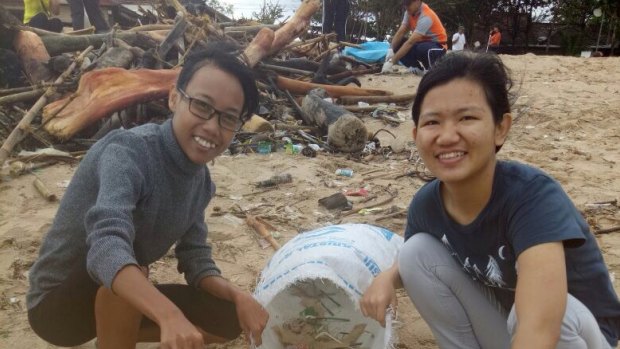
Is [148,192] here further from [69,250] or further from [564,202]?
[564,202]

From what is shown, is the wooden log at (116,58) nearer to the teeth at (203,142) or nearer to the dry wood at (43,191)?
the dry wood at (43,191)

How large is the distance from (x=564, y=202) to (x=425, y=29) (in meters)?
6.62

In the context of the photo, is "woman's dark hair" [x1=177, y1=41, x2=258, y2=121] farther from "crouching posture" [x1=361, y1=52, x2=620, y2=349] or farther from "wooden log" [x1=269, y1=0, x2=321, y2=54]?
"wooden log" [x1=269, y1=0, x2=321, y2=54]

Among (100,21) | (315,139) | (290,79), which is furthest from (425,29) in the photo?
(100,21)

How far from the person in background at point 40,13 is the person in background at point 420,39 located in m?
4.69

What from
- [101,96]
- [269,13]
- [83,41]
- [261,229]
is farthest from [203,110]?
[269,13]

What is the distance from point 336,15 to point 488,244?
29.4 ft

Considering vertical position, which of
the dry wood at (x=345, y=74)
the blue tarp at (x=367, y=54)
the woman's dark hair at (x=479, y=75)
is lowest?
the dry wood at (x=345, y=74)

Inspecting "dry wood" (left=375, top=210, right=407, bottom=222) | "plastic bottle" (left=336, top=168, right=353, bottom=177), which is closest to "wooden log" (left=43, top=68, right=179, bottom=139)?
"plastic bottle" (left=336, top=168, right=353, bottom=177)

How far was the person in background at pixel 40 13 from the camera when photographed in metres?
6.99

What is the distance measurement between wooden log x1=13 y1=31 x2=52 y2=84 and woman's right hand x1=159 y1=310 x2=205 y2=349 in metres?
5.08

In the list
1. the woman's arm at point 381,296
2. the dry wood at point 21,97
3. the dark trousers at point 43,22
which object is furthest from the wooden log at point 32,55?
the woman's arm at point 381,296

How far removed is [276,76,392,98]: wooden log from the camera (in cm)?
621

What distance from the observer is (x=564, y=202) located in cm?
139
